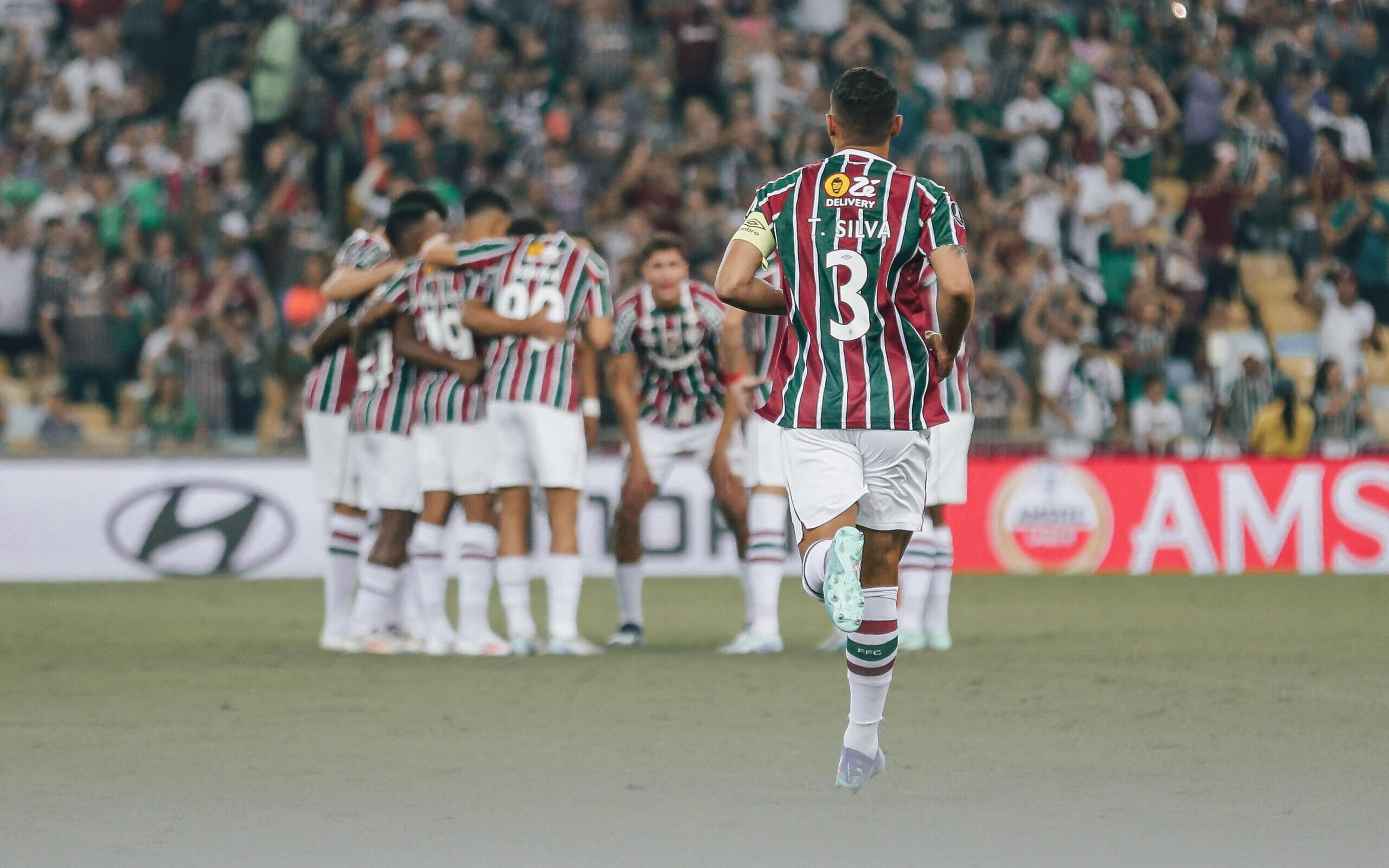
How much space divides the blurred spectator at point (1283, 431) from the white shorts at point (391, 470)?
9320 mm

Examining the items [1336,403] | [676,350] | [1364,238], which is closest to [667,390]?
[676,350]

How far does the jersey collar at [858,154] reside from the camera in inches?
245

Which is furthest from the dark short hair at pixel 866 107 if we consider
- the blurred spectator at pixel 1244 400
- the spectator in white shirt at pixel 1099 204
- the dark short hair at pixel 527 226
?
the spectator in white shirt at pixel 1099 204

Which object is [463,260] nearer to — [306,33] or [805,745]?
[805,745]

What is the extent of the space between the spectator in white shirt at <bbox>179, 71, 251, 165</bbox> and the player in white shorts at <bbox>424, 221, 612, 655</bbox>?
1116 centimetres

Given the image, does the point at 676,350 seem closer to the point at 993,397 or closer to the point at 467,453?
the point at 467,453

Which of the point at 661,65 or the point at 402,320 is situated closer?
the point at 402,320

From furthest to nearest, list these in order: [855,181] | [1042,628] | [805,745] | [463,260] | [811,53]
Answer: [811,53] < [1042,628] < [463,260] < [805,745] < [855,181]

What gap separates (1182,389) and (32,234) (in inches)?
428

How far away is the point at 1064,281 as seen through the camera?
1945 centimetres

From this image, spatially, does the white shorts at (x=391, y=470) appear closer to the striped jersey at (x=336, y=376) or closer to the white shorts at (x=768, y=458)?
the striped jersey at (x=336, y=376)

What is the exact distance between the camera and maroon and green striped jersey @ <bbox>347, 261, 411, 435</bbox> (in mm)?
10898

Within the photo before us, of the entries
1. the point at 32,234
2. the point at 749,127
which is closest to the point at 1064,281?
the point at 749,127

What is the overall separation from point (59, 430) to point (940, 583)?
921cm
